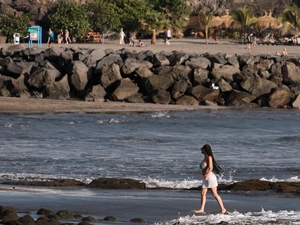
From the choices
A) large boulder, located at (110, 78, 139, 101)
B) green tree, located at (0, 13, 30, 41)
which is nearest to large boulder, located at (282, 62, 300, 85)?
large boulder, located at (110, 78, 139, 101)

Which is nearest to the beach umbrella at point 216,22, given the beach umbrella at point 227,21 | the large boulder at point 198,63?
the beach umbrella at point 227,21

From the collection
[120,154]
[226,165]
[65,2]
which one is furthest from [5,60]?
[65,2]

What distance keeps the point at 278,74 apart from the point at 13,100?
861cm

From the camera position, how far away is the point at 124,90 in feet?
89.1

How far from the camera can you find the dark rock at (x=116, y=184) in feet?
41.6

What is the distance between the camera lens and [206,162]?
423 inches

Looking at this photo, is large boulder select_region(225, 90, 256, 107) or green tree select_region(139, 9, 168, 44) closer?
large boulder select_region(225, 90, 256, 107)

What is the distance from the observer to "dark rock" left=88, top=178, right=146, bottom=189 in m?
12.7

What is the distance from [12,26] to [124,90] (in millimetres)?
20511

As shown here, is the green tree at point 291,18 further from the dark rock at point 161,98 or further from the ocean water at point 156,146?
the ocean water at point 156,146

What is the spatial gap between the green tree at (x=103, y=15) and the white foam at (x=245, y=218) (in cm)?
3725

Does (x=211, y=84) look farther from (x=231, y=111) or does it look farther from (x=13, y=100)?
(x=13, y=100)

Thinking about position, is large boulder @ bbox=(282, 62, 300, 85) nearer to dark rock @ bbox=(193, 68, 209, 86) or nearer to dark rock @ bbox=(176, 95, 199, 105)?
dark rock @ bbox=(193, 68, 209, 86)

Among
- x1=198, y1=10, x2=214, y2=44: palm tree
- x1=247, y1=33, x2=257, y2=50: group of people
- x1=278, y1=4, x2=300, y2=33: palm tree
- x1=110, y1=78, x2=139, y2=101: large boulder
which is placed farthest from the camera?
x1=278, y1=4, x2=300, y2=33: palm tree
